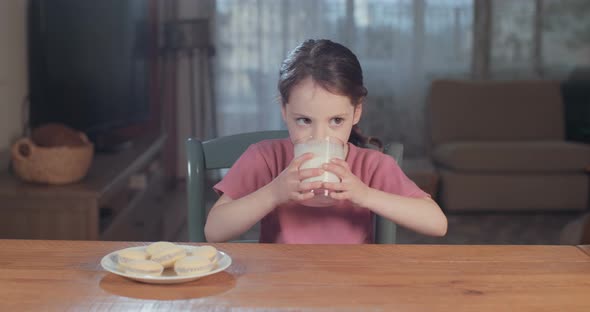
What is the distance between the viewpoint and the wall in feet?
11.1

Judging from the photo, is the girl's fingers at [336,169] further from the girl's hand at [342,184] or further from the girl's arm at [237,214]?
the girl's arm at [237,214]

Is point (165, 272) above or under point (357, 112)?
under

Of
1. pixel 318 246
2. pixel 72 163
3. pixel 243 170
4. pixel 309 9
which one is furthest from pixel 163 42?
pixel 318 246

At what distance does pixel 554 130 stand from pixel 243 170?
4.35 meters

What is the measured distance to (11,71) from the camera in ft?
11.5

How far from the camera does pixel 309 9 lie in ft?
19.3

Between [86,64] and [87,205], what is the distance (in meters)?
1.00

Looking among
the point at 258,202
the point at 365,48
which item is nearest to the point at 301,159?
the point at 258,202

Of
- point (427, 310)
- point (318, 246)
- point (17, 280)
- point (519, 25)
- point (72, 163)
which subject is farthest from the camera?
point (519, 25)

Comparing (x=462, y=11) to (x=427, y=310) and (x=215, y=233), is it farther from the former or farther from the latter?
(x=427, y=310)

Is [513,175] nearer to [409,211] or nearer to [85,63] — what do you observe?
[85,63]

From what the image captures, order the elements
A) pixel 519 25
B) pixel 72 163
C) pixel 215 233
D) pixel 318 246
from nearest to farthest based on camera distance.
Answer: pixel 318 246, pixel 215 233, pixel 72 163, pixel 519 25

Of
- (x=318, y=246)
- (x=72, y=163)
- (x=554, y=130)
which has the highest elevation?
(x=318, y=246)

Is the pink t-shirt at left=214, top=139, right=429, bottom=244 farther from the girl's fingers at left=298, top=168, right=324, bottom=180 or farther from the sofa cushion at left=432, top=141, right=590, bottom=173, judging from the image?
the sofa cushion at left=432, top=141, right=590, bottom=173
